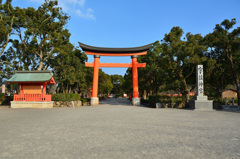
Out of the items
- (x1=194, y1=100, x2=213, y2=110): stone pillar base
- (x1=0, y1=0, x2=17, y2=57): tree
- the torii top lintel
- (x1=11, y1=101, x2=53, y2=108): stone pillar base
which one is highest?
(x1=0, y1=0, x2=17, y2=57): tree

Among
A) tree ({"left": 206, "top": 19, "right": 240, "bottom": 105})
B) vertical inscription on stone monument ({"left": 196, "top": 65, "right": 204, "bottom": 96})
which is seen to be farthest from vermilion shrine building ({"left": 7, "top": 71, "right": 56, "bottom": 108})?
tree ({"left": 206, "top": 19, "right": 240, "bottom": 105})

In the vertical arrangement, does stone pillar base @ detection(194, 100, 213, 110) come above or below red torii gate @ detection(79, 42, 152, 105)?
below

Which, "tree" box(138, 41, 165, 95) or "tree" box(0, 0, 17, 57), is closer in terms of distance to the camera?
"tree" box(0, 0, 17, 57)

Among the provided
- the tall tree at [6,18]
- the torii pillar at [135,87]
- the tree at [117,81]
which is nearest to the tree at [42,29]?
the tall tree at [6,18]

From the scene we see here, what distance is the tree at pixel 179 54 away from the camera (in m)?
15.2

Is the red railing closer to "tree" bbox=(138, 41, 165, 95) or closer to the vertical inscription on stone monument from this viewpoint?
"tree" bbox=(138, 41, 165, 95)

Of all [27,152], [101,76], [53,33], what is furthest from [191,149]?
[101,76]

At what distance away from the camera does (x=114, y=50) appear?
1981 cm

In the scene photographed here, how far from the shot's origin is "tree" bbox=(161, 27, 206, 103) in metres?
15.2

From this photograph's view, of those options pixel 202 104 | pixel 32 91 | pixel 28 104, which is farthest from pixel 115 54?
pixel 202 104

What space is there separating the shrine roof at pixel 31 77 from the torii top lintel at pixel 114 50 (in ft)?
18.2

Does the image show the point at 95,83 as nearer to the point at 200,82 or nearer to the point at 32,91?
the point at 32,91

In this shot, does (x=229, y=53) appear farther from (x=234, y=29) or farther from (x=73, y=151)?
(x=73, y=151)

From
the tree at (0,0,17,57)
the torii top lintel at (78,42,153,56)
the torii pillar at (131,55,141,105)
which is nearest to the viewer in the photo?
the tree at (0,0,17,57)
